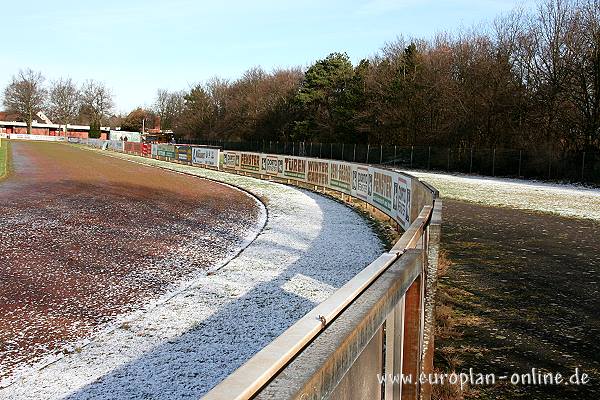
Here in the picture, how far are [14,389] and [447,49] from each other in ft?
167

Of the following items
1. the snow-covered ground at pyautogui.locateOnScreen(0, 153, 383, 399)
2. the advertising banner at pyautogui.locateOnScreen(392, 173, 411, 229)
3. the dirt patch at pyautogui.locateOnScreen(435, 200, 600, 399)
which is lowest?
the snow-covered ground at pyautogui.locateOnScreen(0, 153, 383, 399)

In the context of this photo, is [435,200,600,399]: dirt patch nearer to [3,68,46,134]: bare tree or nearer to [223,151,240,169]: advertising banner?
[223,151,240,169]: advertising banner

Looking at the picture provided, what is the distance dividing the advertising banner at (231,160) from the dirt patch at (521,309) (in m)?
22.3

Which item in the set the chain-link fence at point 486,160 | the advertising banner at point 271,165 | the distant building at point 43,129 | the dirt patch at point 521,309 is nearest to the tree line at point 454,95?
the chain-link fence at point 486,160

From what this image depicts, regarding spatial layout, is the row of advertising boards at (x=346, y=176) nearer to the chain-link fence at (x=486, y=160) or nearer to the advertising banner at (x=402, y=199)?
the advertising banner at (x=402, y=199)

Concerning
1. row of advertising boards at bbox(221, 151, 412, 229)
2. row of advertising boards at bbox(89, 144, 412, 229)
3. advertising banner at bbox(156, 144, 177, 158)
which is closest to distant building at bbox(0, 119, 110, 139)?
advertising banner at bbox(156, 144, 177, 158)

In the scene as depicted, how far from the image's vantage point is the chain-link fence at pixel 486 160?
3335 cm

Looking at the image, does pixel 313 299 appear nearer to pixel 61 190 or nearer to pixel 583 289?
pixel 583 289

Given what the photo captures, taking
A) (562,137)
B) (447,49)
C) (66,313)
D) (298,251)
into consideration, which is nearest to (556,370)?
(66,313)

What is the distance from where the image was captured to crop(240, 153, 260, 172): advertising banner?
98.4 ft

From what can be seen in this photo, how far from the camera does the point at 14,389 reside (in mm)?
4180

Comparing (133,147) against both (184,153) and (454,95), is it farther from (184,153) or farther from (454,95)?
→ (454,95)

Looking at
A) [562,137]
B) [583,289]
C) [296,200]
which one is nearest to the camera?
[583,289]

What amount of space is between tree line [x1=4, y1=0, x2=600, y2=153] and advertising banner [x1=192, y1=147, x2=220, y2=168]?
2060cm
